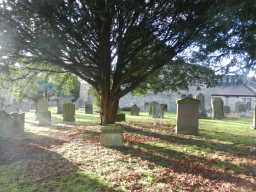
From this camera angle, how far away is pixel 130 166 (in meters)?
8.12

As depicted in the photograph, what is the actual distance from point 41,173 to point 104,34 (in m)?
6.41

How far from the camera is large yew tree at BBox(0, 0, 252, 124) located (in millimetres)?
11594

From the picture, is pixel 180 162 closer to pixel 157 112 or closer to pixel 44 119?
pixel 44 119

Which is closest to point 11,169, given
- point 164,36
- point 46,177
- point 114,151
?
point 46,177

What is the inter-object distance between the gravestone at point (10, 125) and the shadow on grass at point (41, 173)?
11.9 feet

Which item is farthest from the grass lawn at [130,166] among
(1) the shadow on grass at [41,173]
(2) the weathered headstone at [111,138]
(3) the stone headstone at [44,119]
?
(3) the stone headstone at [44,119]

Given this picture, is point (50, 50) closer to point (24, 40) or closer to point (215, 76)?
point (24, 40)

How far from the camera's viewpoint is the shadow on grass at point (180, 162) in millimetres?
7059

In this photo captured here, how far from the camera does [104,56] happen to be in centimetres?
1379

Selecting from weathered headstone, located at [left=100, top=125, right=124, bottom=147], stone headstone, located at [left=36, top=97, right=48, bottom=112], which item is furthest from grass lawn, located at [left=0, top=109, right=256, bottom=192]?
stone headstone, located at [left=36, top=97, right=48, bottom=112]

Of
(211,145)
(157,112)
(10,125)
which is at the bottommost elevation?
(211,145)

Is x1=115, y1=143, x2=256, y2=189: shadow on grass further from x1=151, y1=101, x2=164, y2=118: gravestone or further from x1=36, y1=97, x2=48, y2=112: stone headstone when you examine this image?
x1=151, y1=101, x2=164, y2=118: gravestone

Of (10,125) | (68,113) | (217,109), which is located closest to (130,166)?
(10,125)

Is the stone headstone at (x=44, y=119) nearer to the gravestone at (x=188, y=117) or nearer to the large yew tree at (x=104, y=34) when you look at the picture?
the large yew tree at (x=104, y=34)
